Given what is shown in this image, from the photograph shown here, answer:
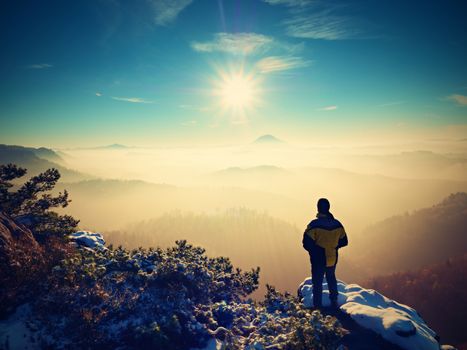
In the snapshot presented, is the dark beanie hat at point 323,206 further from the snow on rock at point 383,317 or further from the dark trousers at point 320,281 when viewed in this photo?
the snow on rock at point 383,317

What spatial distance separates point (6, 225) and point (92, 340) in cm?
589

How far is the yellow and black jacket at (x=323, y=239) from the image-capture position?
9.62 metres

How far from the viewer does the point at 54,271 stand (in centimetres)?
832

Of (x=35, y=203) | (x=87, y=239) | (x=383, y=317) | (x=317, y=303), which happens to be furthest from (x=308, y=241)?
(x=35, y=203)

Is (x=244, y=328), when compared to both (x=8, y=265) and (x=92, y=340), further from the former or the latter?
(x=8, y=265)

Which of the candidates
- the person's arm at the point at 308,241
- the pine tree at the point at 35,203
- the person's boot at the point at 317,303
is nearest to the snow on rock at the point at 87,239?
the pine tree at the point at 35,203

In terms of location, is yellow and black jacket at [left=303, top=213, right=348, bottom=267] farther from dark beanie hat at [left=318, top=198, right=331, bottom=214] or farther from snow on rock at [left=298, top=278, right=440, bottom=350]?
snow on rock at [left=298, top=278, right=440, bottom=350]

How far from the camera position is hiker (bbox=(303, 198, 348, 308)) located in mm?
9633

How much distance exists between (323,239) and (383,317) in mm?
2938

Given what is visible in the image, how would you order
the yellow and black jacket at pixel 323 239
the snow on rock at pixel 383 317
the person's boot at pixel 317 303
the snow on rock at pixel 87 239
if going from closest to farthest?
the snow on rock at pixel 383 317 < the yellow and black jacket at pixel 323 239 < the person's boot at pixel 317 303 < the snow on rock at pixel 87 239

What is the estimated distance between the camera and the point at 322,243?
9664 millimetres

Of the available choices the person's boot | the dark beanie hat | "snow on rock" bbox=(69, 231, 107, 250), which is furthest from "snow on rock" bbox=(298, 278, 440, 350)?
"snow on rock" bbox=(69, 231, 107, 250)

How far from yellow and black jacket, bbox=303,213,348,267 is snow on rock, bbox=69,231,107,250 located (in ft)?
30.2

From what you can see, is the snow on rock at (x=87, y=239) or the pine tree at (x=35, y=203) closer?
the pine tree at (x=35, y=203)
